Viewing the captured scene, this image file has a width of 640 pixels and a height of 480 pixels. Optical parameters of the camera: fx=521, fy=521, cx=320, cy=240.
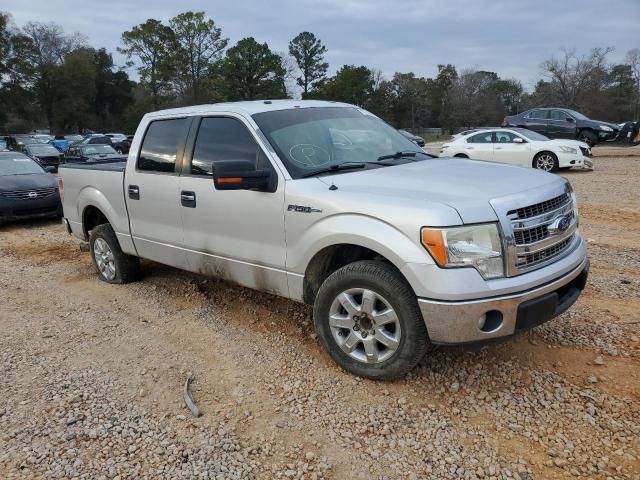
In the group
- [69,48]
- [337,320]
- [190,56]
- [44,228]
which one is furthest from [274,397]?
[69,48]

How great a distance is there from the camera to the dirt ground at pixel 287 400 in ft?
8.93

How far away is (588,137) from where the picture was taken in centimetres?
1980

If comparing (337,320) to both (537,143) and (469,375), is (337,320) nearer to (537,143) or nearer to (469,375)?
(469,375)

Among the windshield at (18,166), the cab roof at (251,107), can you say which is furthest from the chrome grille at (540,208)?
the windshield at (18,166)

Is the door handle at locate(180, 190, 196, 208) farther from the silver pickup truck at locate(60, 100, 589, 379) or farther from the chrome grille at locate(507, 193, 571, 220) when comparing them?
the chrome grille at locate(507, 193, 571, 220)

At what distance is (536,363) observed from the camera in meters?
3.56

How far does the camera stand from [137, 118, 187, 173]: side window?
4.65m

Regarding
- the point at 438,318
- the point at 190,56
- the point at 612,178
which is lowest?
the point at 612,178

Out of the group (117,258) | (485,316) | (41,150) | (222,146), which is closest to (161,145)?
(222,146)

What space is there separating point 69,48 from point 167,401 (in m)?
74.4

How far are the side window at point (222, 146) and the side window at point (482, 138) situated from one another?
41.2 feet

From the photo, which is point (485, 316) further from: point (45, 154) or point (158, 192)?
point (45, 154)

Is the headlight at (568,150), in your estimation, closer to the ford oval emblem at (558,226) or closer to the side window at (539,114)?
the side window at (539,114)

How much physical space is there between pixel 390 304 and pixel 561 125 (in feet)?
64.4
